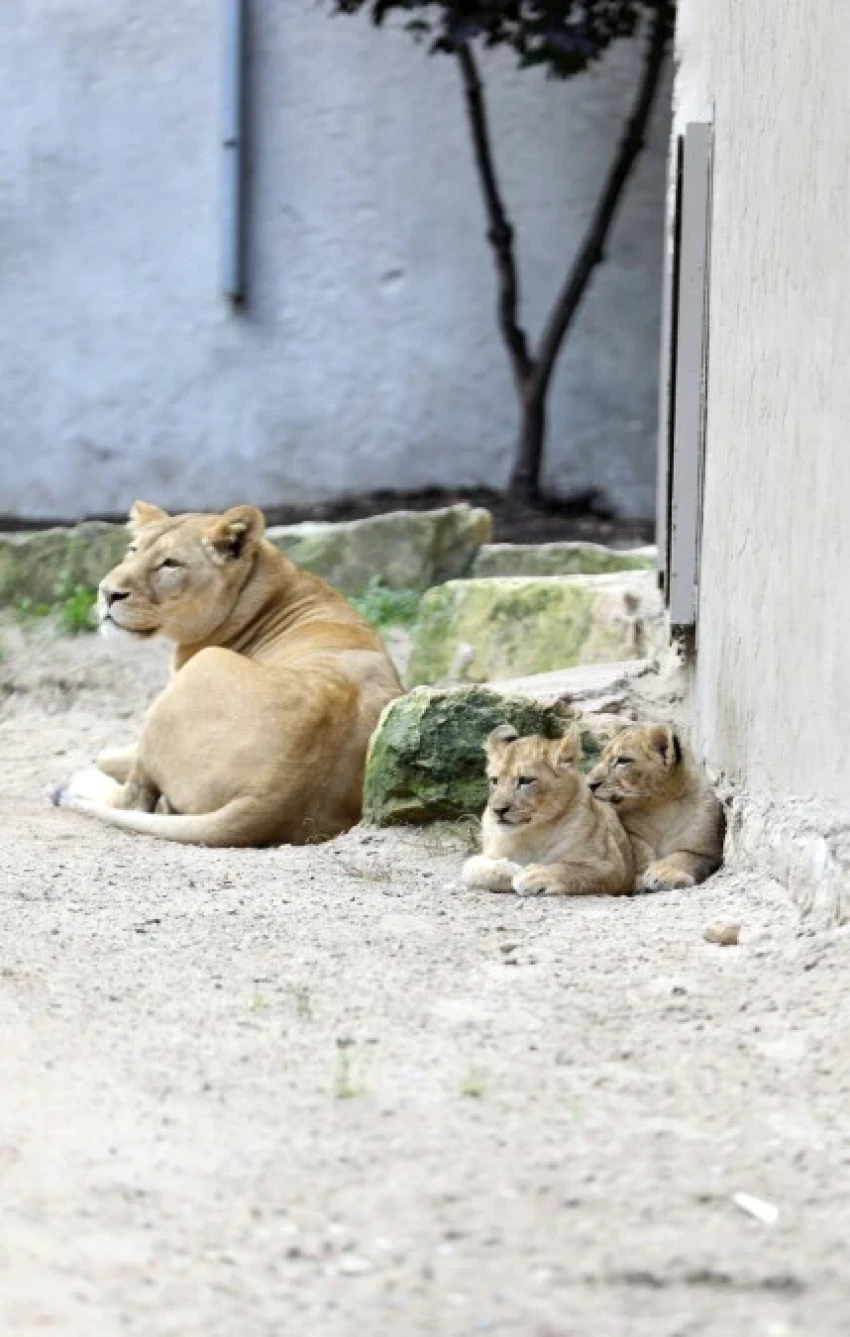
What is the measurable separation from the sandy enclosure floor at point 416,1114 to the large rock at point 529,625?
279 cm

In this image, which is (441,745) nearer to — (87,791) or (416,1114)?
(87,791)

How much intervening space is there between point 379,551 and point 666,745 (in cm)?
488

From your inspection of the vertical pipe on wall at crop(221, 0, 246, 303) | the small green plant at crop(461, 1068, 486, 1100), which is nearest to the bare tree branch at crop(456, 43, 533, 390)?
the vertical pipe on wall at crop(221, 0, 246, 303)

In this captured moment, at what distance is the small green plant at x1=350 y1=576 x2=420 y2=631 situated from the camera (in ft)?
33.5

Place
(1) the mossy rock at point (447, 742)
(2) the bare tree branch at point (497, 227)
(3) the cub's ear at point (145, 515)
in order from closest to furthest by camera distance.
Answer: (1) the mossy rock at point (447, 742) < (3) the cub's ear at point (145, 515) < (2) the bare tree branch at point (497, 227)

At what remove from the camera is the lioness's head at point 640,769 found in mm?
5824

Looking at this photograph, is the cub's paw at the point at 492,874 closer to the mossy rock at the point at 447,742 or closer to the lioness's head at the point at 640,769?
the lioness's head at the point at 640,769

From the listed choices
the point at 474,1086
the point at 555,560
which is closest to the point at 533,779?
the point at 474,1086

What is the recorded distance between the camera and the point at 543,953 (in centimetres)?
497

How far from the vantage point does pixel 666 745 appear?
5832 mm

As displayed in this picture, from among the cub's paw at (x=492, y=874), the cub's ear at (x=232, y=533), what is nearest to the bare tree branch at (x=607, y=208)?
the cub's ear at (x=232, y=533)

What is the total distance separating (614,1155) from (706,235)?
347cm

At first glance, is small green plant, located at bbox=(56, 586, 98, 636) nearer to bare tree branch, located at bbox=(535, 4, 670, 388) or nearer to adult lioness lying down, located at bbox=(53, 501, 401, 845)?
adult lioness lying down, located at bbox=(53, 501, 401, 845)

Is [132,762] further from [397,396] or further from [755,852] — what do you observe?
[397,396]
